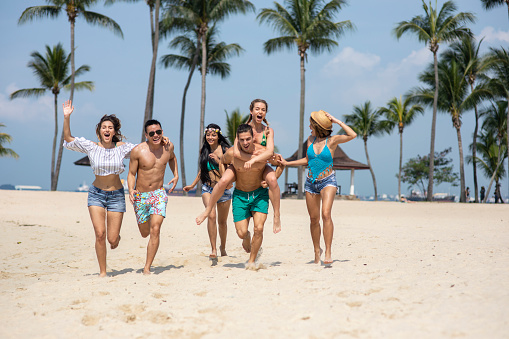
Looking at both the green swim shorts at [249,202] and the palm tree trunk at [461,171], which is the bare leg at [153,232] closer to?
the green swim shorts at [249,202]

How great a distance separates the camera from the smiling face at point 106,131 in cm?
578

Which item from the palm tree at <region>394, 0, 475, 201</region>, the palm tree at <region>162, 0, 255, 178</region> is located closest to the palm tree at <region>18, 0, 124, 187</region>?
the palm tree at <region>162, 0, 255, 178</region>

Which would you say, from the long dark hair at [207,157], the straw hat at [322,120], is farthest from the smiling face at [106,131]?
the straw hat at [322,120]

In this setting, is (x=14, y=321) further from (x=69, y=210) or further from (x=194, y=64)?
(x=194, y=64)

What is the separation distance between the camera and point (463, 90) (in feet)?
120

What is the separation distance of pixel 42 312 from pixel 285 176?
33.8 m

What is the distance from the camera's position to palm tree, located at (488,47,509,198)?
109 feet

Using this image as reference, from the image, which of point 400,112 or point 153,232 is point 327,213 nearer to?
point 153,232

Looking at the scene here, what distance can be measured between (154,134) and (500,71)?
116 feet

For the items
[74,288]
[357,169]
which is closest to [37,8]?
[357,169]

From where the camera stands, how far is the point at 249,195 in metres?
5.89

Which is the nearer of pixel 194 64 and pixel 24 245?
pixel 24 245

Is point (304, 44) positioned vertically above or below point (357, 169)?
above

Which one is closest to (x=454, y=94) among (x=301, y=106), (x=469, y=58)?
(x=469, y=58)
